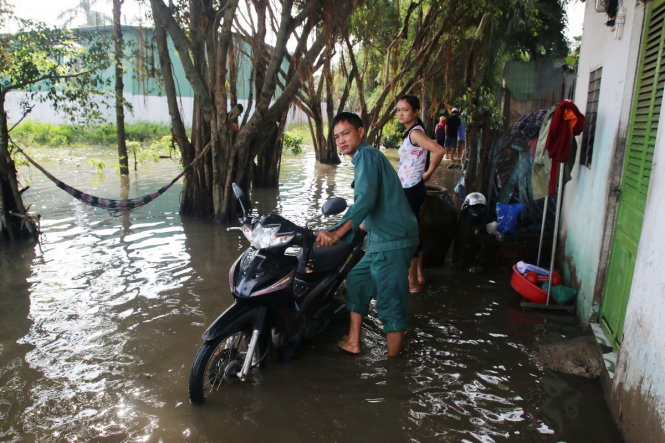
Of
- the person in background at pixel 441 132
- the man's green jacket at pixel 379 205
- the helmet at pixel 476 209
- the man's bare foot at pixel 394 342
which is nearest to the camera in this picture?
the man's green jacket at pixel 379 205

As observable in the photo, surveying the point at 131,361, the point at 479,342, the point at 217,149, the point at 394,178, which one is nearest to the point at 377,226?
the point at 394,178

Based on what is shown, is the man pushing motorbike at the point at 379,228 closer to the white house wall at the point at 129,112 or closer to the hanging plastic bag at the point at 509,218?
the hanging plastic bag at the point at 509,218

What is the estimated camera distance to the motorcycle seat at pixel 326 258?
11.4 feet

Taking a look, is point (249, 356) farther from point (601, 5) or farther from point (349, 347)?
point (601, 5)

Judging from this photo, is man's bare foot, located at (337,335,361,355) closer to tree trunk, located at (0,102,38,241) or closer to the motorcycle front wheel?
the motorcycle front wheel

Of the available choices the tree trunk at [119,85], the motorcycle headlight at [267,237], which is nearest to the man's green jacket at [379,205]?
the motorcycle headlight at [267,237]

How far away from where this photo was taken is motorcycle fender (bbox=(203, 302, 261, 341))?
275 centimetres

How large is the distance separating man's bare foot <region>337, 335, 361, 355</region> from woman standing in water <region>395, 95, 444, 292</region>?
1390mm

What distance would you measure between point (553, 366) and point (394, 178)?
5.66 feet

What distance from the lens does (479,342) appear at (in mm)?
3684

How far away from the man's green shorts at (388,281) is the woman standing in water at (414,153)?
3.97 feet

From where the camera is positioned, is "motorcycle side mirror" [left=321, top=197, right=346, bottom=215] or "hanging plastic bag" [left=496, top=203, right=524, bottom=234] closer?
"motorcycle side mirror" [left=321, top=197, right=346, bottom=215]

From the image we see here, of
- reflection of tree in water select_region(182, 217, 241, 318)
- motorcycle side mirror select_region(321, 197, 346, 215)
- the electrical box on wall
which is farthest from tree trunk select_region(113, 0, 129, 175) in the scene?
the electrical box on wall

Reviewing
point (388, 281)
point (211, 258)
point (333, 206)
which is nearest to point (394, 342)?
point (388, 281)
